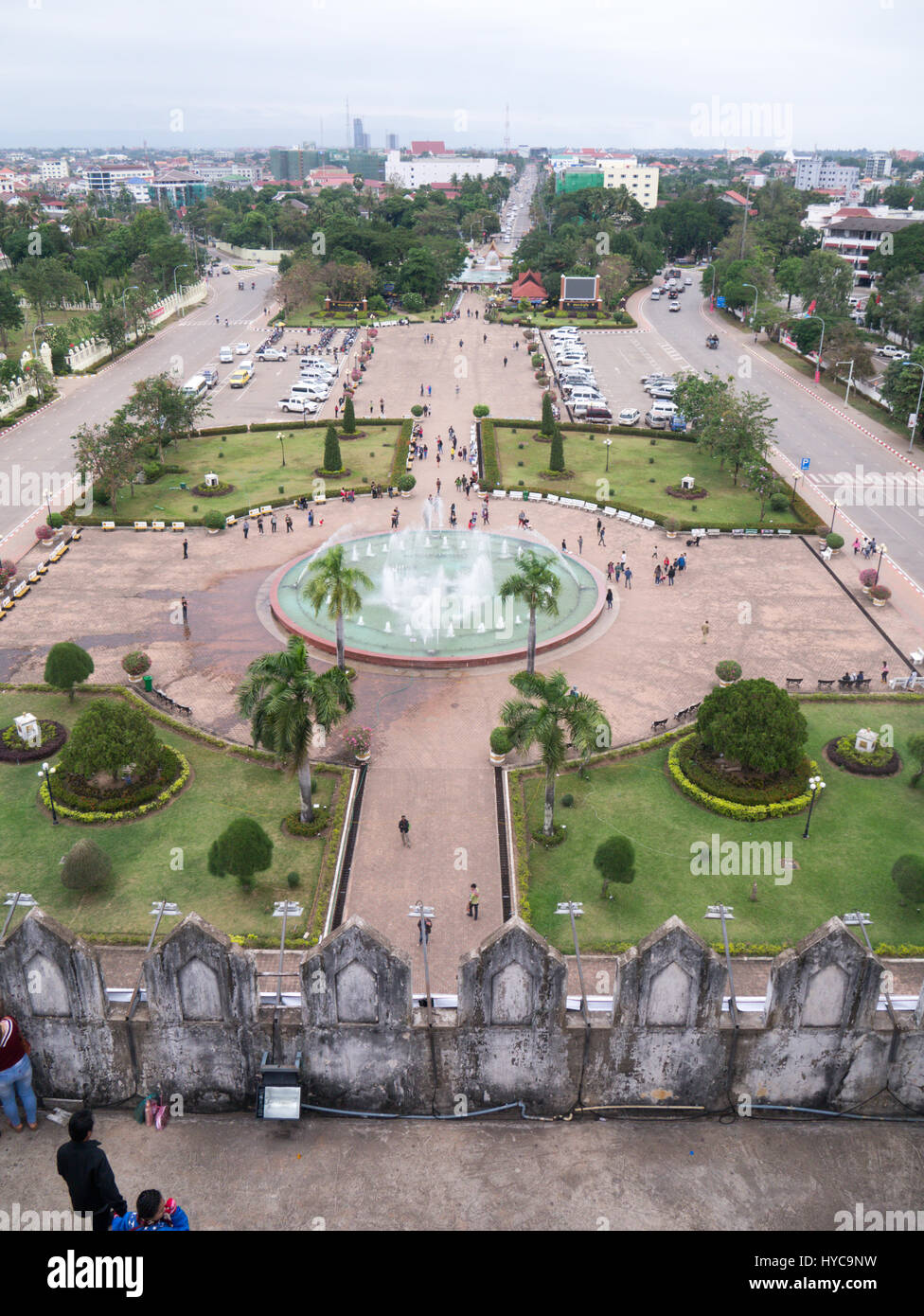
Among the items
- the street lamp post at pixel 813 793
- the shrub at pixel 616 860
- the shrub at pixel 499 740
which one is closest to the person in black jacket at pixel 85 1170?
the shrub at pixel 616 860

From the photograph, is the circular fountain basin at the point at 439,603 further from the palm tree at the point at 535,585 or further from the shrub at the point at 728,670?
the shrub at the point at 728,670

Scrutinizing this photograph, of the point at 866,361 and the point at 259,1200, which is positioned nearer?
the point at 259,1200

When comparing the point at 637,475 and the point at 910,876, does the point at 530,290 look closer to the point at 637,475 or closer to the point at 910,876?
the point at 637,475

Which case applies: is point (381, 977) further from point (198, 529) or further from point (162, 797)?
point (198, 529)

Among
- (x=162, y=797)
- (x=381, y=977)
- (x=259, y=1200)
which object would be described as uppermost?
(x=381, y=977)

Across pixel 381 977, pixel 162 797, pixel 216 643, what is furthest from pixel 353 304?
pixel 381 977
